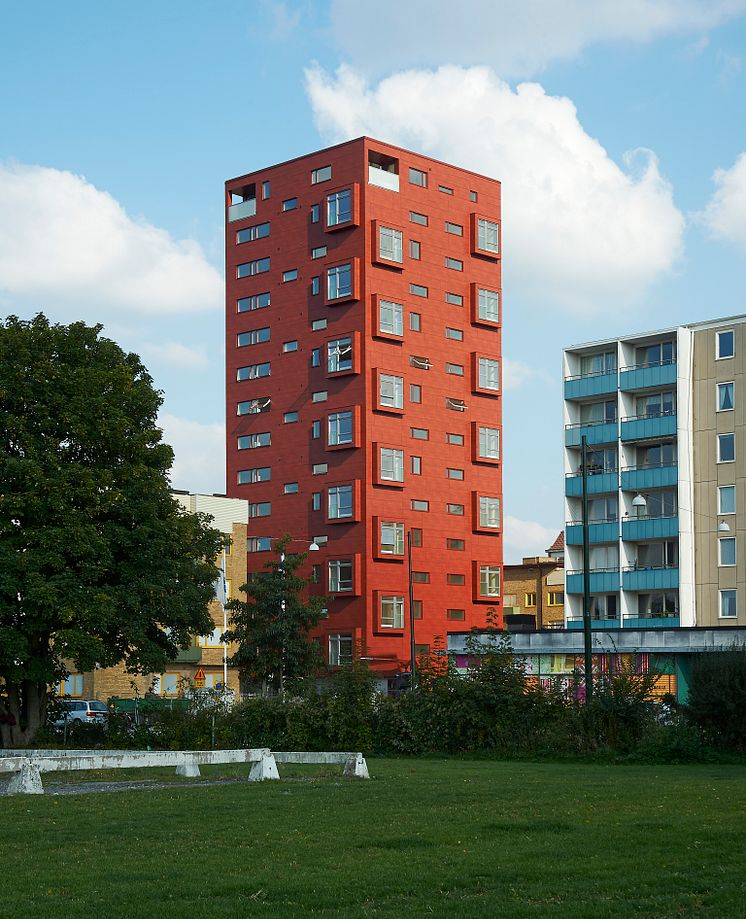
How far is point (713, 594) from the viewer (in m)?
90.0

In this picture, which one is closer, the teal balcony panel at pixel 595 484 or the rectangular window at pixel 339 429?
the rectangular window at pixel 339 429

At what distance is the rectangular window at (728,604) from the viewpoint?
88688 millimetres

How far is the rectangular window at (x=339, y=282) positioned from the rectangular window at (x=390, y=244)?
2586mm

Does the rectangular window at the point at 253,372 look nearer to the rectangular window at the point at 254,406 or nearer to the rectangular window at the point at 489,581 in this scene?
the rectangular window at the point at 254,406

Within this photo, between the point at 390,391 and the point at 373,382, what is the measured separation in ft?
5.70

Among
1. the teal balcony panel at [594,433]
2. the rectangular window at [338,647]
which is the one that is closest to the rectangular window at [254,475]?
the rectangular window at [338,647]

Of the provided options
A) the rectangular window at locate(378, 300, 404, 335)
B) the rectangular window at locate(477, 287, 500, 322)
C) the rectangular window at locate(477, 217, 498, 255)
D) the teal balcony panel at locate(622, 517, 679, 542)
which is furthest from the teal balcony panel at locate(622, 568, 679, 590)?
the rectangular window at locate(477, 217, 498, 255)

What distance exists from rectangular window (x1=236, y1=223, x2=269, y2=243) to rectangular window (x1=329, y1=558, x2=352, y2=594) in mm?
25429

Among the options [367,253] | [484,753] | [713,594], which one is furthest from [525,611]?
[484,753]

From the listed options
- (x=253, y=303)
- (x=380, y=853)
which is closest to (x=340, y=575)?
(x=253, y=303)

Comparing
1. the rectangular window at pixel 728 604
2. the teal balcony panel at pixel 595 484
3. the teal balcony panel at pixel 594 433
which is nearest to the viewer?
the rectangular window at pixel 728 604

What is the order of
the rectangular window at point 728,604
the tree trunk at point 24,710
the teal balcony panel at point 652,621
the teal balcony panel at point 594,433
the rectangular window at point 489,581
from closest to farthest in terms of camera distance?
the tree trunk at point 24,710
the rectangular window at point 728,604
the teal balcony panel at point 652,621
the teal balcony panel at point 594,433
the rectangular window at point 489,581

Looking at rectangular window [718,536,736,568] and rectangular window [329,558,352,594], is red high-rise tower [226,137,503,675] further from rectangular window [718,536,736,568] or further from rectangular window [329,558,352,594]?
rectangular window [718,536,736,568]

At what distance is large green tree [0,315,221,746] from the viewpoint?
40.8 meters
